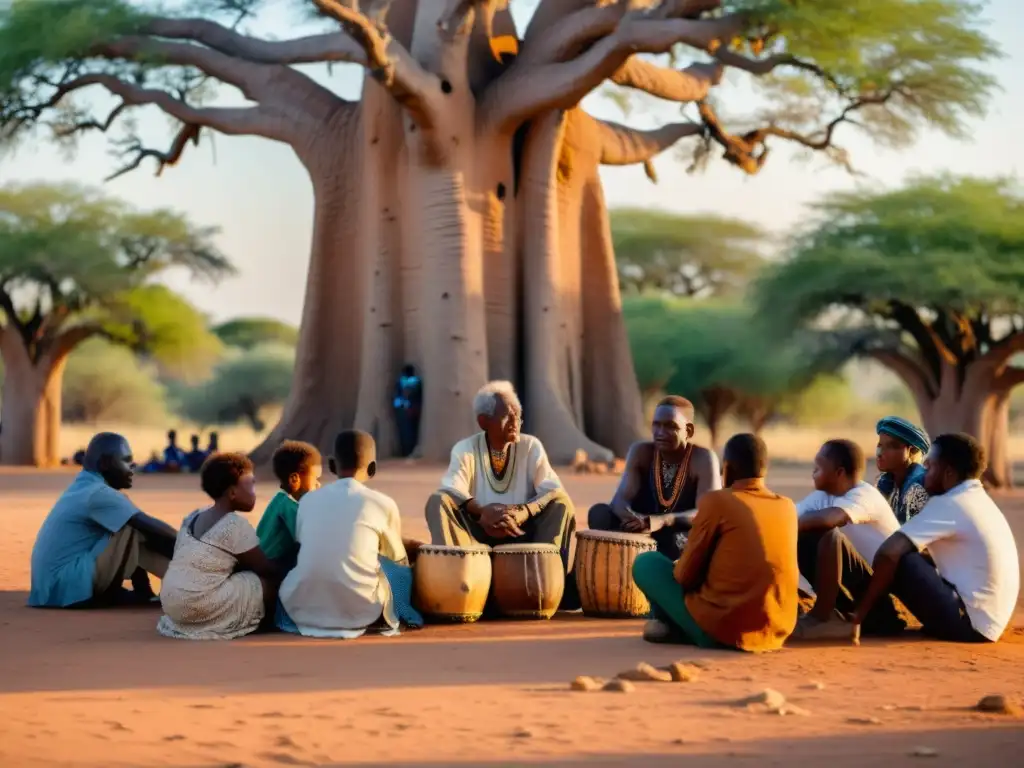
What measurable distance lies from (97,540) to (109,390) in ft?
192

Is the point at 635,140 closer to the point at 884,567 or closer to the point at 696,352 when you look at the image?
the point at 884,567

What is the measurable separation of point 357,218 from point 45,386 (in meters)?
11.1

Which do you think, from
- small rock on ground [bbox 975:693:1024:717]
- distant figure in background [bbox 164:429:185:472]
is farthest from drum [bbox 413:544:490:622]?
distant figure in background [bbox 164:429:185:472]

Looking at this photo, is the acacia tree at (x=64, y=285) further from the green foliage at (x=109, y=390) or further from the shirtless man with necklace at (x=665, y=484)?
the green foliage at (x=109, y=390)

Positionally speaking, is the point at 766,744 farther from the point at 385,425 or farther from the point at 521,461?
the point at 385,425

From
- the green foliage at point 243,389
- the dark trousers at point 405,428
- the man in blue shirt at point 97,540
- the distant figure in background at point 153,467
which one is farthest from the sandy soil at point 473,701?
the green foliage at point 243,389

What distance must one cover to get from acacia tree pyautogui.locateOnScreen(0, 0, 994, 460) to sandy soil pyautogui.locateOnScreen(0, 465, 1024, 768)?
40.1 feet

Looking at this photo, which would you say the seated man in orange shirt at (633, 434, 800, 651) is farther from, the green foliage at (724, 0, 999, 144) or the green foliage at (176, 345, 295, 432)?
the green foliage at (176, 345, 295, 432)

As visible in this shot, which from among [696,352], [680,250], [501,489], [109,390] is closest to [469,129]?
[501,489]

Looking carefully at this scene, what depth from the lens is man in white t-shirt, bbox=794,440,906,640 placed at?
7.44 metres

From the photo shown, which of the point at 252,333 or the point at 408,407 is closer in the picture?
the point at 408,407

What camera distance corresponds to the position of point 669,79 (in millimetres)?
22531

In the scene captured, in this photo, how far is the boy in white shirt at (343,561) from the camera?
24.9ft

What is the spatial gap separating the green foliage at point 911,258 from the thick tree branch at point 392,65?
10.1 m
